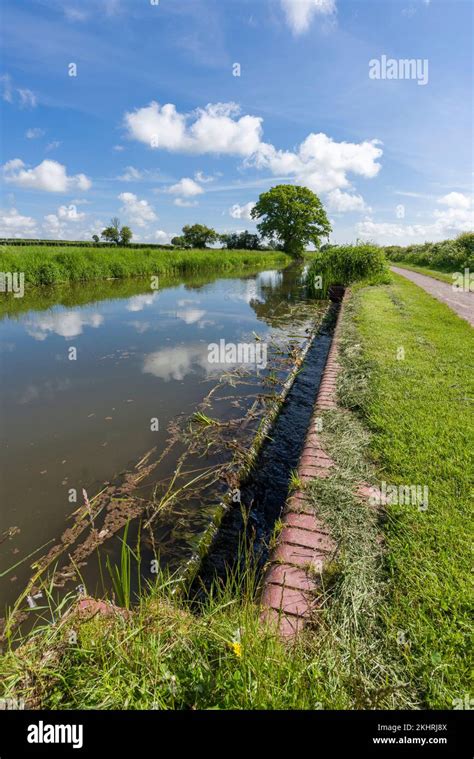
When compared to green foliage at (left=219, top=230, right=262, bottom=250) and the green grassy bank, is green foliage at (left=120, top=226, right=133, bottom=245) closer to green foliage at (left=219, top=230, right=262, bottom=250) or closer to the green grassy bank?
green foliage at (left=219, top=230, right=262, bottom=250)

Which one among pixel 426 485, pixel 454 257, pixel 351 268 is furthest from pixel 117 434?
pixel 454 257

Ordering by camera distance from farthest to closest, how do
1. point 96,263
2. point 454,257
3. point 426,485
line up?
point 454,257 < point 96,263 < point 426,485

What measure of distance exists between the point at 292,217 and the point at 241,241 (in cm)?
1107

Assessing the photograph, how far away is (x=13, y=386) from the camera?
5309 millimetres

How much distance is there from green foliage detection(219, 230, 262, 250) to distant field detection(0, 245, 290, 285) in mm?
26892

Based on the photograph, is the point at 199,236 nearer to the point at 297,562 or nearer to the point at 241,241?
the point at 241,241

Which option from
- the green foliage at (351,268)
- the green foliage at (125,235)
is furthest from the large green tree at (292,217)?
the green foliage at (351,268)

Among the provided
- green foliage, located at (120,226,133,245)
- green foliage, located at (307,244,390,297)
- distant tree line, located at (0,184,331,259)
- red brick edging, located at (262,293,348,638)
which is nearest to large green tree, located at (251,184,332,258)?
distant tree line, located at (0,184,331,259)

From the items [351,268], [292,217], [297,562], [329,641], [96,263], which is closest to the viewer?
[329,641]

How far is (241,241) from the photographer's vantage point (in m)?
60.8

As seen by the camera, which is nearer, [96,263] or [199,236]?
[96,263]

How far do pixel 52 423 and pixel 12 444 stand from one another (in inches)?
21.0

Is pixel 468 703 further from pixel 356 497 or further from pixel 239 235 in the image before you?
pixel 239 235
